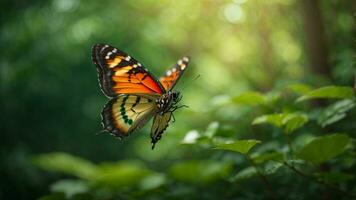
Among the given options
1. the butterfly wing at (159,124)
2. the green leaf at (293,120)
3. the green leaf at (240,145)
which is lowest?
the green leaf at (240,145)

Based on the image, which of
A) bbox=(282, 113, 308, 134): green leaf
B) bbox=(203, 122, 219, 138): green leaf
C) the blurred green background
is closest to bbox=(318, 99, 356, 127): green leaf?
the blurred green background

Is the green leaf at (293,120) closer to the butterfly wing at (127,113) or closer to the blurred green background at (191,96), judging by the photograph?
the blurred green background at (191,96)

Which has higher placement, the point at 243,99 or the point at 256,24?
the point at 256,24

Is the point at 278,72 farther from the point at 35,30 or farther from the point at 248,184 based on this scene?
the point at 35,30

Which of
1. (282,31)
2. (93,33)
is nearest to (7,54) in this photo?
(93,33)

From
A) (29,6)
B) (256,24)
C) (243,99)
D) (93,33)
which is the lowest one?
(243,99)

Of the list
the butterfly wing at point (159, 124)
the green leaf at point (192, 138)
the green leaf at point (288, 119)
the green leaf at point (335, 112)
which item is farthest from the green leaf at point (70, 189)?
the green leaf at point (335, 112)

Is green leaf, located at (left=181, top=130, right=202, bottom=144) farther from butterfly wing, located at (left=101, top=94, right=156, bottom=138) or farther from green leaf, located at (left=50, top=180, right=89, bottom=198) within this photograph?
butterfly wing, located at (left=101, top=94, right=156, bottom=138)
